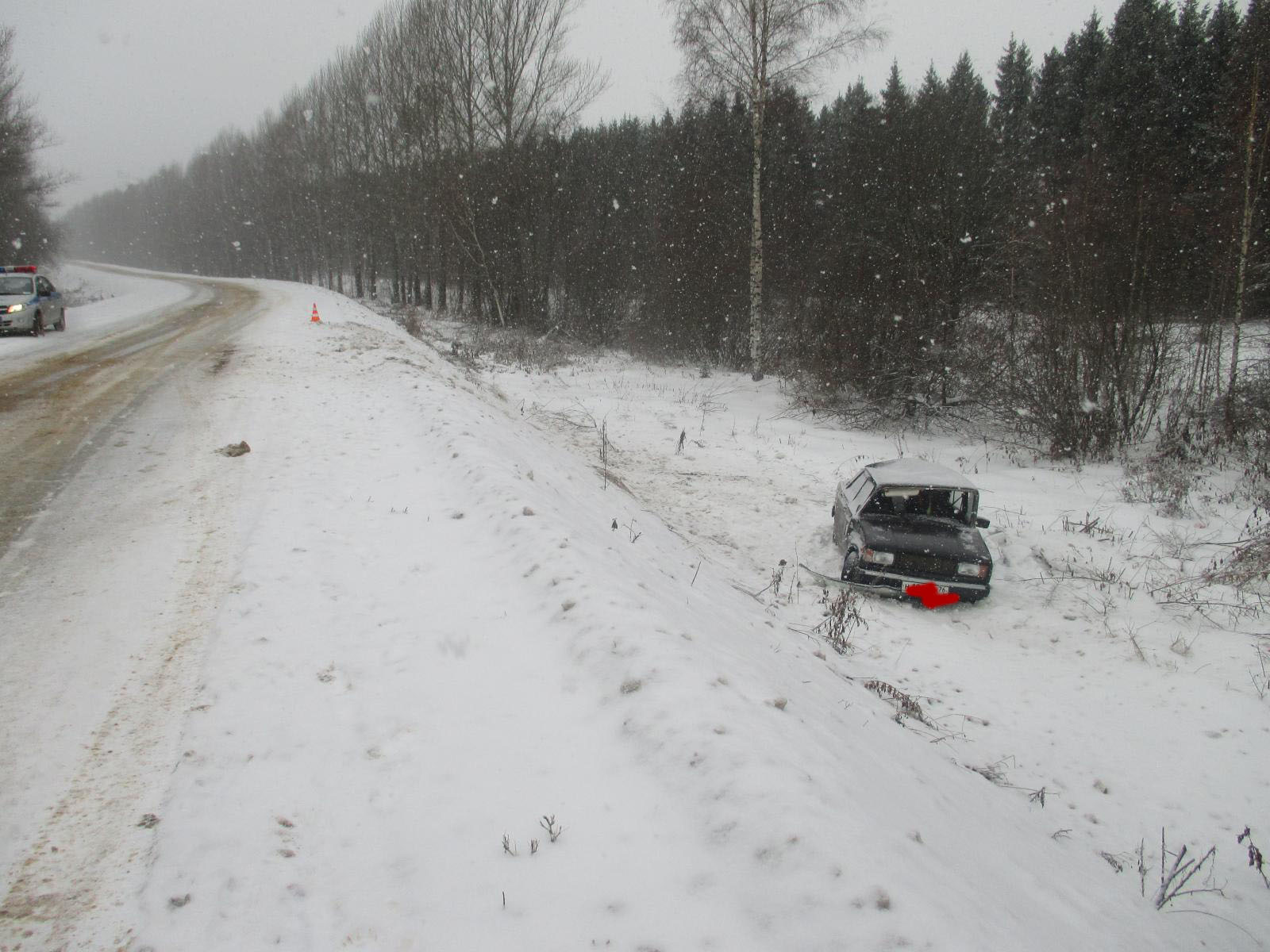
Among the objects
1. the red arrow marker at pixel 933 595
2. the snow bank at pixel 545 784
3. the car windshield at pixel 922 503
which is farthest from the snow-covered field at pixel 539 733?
the car windshield at pixel 922 503

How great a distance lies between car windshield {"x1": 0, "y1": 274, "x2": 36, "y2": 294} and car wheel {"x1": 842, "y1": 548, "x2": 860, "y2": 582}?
19.7 m

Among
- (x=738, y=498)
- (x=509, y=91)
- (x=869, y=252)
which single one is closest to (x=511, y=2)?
(x=509, y=91)

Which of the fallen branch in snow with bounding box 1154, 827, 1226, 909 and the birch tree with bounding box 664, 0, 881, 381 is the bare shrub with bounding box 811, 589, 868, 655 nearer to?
the fallen branch in snow with bounding box 1154, 827, 1226, 909

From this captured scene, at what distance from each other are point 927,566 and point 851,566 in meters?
0.83

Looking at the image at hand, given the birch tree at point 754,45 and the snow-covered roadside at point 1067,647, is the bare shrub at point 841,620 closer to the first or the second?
the snow-covered roadside at point 1067,647

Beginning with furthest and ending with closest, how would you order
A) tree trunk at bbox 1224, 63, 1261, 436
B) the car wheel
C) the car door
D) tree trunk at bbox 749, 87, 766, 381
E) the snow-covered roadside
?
1. tree trunk at bbox 749, 87, 766, 381
2. the car door
3. tree trunk at bbox 1224, 63, 1261, 436
4. the car wheel
5. the snow-covered roadside

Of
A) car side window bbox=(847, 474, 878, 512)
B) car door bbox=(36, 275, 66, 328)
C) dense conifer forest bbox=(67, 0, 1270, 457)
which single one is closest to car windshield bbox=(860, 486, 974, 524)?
car side window bbox=(847, 474, 878, 512)

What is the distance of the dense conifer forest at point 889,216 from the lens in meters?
12.0

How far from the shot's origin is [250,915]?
2.28 metres

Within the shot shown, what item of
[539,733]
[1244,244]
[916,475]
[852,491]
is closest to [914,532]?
[916,475]

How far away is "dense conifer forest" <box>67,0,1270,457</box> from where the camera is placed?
1195 cm

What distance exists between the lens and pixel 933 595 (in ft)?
23.9

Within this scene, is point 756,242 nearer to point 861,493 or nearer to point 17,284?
point 861,493

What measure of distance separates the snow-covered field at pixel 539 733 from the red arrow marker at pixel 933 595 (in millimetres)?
143
